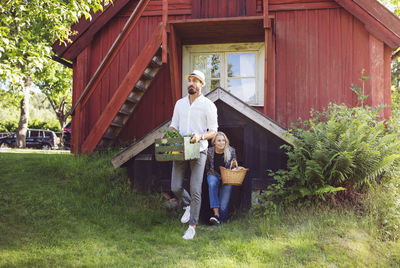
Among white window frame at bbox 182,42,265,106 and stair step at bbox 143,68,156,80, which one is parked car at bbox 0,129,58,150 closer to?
white window frame at bbox 182,42,265,106

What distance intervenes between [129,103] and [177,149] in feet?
13.9

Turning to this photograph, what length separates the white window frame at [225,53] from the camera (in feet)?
30.2

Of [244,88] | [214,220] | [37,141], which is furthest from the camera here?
[37,141]

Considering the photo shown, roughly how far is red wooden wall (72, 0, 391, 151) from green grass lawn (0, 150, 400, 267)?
9.85ft

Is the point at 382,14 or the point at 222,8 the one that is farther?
the point at 222,8

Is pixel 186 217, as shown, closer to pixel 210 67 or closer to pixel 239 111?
pixel 239 111

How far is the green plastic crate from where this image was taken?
4.49 m

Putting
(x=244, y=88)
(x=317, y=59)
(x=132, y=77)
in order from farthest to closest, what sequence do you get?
(x=244, y=88), (x=317, y=59), (x=132, y=77)

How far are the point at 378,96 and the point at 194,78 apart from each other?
5.24m

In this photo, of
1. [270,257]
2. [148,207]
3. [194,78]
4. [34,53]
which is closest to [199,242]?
[270,257]

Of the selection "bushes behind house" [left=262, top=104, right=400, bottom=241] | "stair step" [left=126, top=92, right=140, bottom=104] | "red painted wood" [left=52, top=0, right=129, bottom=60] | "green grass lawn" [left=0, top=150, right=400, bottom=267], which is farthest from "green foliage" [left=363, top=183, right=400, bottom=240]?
"red painted wood" [left=52, top=0, right=129, bottom=60]

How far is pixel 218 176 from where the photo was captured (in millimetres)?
5984

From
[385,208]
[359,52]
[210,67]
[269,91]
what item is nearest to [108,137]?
[210,67]

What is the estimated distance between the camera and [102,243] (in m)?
4.55
